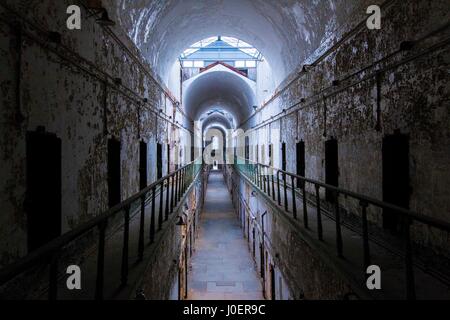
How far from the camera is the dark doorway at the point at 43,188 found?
139 inches

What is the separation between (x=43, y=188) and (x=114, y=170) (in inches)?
112

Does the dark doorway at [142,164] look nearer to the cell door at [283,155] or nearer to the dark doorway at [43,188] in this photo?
the dark doorway at [43,188]

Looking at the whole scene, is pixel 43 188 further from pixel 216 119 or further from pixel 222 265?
pixel 216 119

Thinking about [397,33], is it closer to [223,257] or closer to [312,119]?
[312,119]

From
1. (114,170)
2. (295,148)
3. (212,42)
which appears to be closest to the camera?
(114,170)

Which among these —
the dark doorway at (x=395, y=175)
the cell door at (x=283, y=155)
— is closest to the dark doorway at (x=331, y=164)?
the dark doorway at (x=395, y=175)

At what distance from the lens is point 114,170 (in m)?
6.70

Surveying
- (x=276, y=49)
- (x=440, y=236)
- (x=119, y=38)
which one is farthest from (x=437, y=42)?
(x=276, y=49)

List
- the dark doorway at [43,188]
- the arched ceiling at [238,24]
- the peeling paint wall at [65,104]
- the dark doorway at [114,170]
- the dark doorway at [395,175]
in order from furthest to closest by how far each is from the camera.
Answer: the arched ceiling at [238,24] → the dark doorway at [114,170] → the dark doorway at [395,175] → the dark doorway at [43,188] → the peeling paint wall at [65,104]

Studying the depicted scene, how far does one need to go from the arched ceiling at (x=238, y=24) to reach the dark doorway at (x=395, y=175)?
2449 mm

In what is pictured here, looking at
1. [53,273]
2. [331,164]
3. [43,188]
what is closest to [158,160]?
[331,164]

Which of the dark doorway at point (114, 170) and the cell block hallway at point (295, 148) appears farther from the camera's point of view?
the dark doorway at point (114, 170)

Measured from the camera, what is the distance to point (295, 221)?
6.45m

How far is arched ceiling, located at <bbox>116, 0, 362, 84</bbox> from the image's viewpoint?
23.6ft
